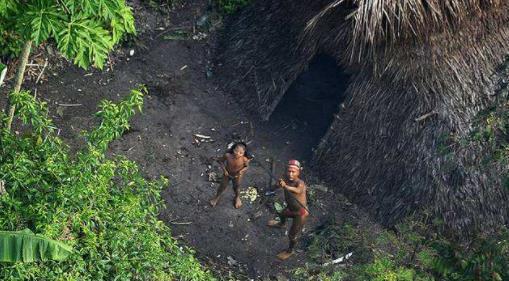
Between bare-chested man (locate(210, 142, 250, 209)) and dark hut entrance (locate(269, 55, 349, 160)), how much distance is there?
1.37 metres

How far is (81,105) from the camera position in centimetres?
1072

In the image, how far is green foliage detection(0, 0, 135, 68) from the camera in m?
7.38

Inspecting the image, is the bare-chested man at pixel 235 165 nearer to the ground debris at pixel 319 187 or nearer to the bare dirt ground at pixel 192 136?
the bare dirt ground at pixel 192 136

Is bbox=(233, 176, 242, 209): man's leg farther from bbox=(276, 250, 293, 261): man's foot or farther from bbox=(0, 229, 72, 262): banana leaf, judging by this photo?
bbox=(0, 229, 72, 262): banana leaf

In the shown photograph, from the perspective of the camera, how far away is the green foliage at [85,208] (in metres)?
7.51

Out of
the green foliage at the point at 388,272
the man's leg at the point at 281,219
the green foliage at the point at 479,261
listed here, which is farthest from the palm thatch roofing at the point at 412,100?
the green foliage at the point at 479,261

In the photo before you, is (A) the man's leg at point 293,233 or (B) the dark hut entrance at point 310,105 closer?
(A) the man's leg at point 293,233

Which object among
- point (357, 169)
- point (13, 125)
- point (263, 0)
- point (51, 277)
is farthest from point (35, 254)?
point (263, 0)

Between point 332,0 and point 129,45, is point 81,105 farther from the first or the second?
point 332,0

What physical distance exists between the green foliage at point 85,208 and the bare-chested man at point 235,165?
1.48 meters

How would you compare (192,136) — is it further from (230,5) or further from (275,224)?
(230,5)

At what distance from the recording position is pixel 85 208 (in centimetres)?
768

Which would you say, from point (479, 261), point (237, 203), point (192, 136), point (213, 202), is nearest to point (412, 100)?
A: point (237, 203)

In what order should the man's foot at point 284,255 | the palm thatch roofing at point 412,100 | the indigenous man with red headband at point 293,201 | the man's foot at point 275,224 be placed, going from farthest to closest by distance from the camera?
the man's foot at point 275,224 → the palm thatch roofing at point 412,100 → the man's foot at point 284,255 → the indigenous man with red headband at point 293,201
